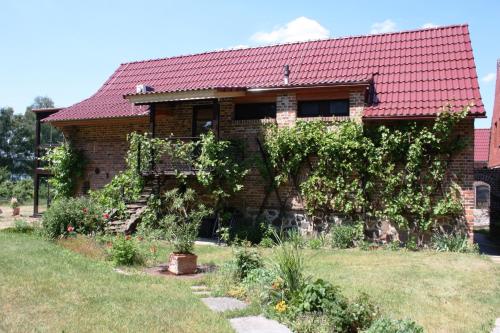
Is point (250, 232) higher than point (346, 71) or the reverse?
the reverse

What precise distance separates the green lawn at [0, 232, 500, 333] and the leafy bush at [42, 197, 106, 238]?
1809mm

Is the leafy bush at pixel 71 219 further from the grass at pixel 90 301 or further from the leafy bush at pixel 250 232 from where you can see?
the leafy bush at pixel 250 232

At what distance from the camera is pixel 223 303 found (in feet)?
22.0

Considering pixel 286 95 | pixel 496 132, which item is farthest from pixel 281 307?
pixel 496 132

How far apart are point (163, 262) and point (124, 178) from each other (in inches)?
258

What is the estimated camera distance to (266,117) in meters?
14.8

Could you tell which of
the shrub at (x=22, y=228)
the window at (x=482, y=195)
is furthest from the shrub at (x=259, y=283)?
the window at (x=482, y=195)

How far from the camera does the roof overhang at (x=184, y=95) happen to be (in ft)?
44.9

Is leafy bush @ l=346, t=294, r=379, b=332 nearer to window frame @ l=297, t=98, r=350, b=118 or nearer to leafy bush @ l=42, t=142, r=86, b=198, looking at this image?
window frame @ l=297, t=98, r=350, b=118

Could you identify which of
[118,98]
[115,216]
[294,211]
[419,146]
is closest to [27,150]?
[118,98]

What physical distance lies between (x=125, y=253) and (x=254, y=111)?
7007 mm

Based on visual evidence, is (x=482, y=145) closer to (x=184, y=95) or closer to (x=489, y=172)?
(x=489, y=172)

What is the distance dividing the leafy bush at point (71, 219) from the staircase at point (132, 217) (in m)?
0.43

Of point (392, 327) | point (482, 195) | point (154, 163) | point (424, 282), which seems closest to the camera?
point (392, 327)
